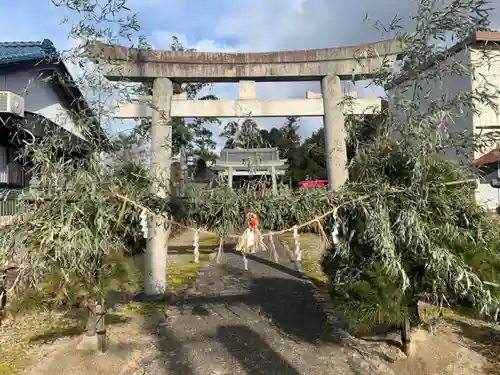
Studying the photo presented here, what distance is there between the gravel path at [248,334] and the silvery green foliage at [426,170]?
1.65 metres

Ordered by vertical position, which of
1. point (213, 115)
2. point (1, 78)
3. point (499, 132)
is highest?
point (1, 78)

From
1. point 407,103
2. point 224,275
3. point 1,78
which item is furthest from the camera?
point 1,78

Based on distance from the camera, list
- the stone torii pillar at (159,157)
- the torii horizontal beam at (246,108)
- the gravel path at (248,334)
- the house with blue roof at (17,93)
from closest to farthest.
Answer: the gravel path at (248,334), the stone torii pillar at (159,157), the torii horizontal beam at (246,108), the house with blue roof at (17,93)

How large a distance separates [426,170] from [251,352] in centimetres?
316

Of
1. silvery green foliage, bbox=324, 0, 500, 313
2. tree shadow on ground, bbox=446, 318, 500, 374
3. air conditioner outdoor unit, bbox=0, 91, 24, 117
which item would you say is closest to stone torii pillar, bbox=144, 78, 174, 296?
silvery green foliage, bbox=324, 0, 500, 313

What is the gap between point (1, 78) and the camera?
11.3m

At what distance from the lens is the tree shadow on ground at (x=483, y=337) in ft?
18.1

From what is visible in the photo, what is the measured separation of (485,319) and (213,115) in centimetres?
523

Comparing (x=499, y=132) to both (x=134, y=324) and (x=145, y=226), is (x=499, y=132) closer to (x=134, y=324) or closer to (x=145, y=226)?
(x=145, y=226)

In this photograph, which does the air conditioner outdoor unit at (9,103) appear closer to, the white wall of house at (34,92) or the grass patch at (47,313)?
the white wall of house at (34,92)

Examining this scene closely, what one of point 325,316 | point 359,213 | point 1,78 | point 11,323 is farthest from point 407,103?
point 1,78

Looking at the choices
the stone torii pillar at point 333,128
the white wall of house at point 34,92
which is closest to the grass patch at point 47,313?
the stone torii pillar at point 333,128

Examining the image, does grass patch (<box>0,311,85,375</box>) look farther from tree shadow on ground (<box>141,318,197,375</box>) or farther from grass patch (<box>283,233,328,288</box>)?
grass patch (<box>283,233,328,288</box>)

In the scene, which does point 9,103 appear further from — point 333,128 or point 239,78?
point 333,128
